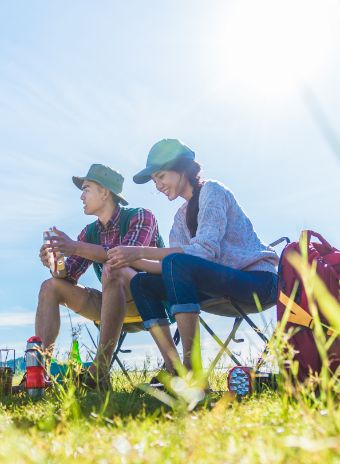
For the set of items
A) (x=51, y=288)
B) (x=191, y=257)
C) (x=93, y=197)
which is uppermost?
(x=93, y=197)

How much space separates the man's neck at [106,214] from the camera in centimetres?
477

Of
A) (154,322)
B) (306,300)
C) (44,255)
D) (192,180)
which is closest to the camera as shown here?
(306,300)

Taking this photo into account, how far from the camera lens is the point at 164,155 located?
3.96 meters

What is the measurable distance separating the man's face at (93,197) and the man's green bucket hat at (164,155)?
76 cm

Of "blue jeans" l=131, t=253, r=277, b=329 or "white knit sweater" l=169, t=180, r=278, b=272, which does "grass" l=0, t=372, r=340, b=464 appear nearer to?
"blue jeans" l=131, t=253, r=277, b=329

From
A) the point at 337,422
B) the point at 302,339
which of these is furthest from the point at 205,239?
the point at 337,422

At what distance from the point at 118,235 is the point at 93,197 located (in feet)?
1.16

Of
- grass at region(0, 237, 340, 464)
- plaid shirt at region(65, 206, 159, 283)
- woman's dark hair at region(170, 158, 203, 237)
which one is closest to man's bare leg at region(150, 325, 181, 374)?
woman's dark hair at region(170, 158, 203, 237)

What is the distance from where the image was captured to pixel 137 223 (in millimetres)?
4574

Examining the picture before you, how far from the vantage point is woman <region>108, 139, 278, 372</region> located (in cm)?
335

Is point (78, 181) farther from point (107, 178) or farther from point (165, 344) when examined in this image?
point (165, 344)

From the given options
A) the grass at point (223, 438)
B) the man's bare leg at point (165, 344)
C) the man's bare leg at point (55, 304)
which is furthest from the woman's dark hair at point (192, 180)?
the grass at point (223, 438)

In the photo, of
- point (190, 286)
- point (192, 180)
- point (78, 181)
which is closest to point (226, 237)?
point (192, 180)

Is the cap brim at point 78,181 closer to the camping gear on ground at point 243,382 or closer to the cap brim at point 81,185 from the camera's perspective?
the cap brim at point 81,185
